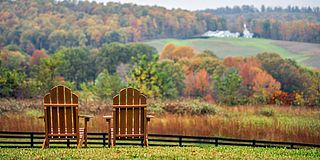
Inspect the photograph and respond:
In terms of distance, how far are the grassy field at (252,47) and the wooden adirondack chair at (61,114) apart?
33.1 m

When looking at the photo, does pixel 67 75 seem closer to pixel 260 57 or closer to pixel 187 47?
pixel 187 47

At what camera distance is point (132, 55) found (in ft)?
134

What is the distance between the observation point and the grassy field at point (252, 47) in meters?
39.3

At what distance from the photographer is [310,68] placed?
37000 mm

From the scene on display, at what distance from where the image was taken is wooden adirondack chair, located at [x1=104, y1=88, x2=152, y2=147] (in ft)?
23.0

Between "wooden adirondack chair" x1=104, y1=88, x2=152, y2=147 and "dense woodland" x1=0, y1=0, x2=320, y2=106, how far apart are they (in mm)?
20319

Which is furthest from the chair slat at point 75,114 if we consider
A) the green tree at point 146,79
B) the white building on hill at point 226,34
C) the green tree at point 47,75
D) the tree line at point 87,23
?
the white building on hill at point 226,34

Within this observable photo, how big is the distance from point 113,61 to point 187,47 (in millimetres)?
7564

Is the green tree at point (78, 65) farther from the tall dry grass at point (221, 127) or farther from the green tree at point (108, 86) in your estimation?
the tall dry grass at point (221, 127)

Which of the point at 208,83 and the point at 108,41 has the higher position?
the point at 108,41

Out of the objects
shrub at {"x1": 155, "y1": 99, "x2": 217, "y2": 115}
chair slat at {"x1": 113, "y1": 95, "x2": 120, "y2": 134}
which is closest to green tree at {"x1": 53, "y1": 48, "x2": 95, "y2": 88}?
shrub at {"x1": 155, "y1": 99, "x2": 217, "y2": 115}

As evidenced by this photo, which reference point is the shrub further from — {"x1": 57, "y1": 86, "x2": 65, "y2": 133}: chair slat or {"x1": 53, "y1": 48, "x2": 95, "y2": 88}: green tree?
{"x1": 53, "y1": 48, "x2": 95, "y2": 88}: green tree

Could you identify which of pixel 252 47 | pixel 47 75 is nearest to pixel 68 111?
pixel 47 75

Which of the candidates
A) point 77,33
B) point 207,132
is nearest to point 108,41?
point 77,33
